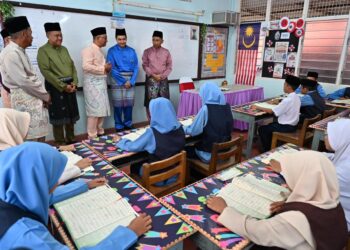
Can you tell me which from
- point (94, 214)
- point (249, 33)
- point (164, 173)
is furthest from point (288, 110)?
point (249, 33)

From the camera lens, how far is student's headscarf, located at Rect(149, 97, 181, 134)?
195 cm

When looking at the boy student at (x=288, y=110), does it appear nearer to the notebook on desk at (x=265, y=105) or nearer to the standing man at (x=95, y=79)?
the notebook on desk at (x=265, y=105)

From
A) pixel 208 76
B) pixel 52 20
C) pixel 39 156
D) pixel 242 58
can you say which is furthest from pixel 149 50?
pixel 39 156

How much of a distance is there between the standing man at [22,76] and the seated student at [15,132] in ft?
3.59

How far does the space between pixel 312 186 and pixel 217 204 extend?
43 centimetres

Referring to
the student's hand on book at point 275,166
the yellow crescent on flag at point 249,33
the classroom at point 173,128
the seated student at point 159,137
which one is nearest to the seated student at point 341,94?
the classroom at point 173,128

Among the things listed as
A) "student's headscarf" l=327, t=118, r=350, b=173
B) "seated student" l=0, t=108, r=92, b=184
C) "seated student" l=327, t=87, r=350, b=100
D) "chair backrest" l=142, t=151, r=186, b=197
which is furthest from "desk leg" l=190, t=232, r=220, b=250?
"seated student" l=327, t=87, r=350, b=100

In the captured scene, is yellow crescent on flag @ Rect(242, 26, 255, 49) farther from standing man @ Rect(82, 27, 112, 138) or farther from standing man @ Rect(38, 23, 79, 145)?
standing man @ Rect(38, 23, 79, 145)

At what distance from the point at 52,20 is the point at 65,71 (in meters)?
0.79

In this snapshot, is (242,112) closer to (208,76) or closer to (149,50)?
(149,50)

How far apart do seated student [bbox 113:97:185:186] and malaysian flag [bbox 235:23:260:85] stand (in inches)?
184

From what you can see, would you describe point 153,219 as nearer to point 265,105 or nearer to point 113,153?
point 113,153

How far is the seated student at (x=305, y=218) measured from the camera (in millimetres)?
995

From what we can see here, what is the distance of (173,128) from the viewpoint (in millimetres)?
2018
